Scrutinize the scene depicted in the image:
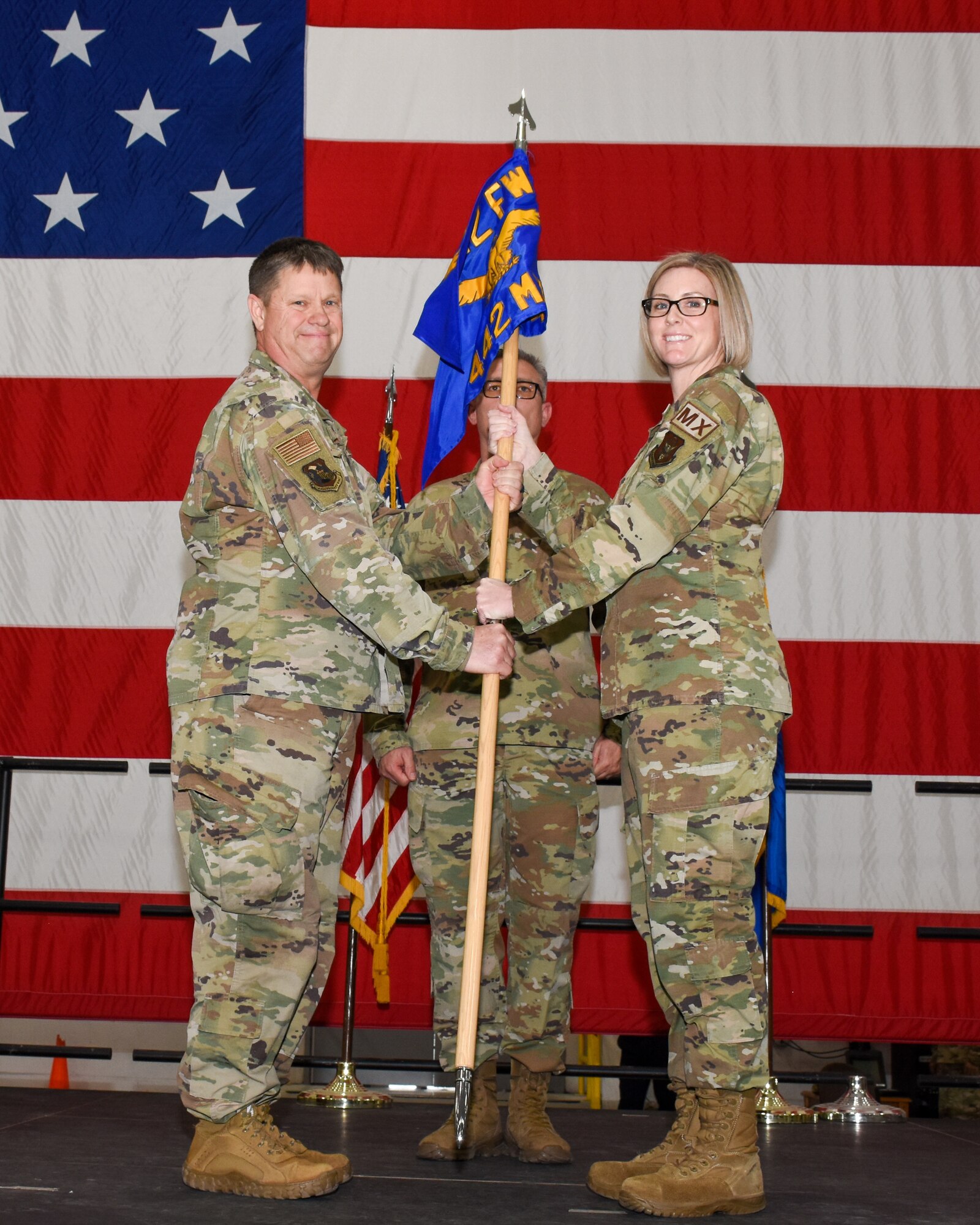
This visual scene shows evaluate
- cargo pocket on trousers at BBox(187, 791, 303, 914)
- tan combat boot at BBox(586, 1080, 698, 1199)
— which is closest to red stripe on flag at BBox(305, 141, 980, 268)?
cargo pocket on trousers at BBox(187, 791, 303, 914)

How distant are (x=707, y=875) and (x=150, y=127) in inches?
115

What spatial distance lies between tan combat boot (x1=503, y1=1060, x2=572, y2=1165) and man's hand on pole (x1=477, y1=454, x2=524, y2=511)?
3.68ft

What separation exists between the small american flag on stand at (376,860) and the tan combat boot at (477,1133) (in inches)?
31.5

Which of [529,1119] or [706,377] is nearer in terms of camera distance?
[706,377]

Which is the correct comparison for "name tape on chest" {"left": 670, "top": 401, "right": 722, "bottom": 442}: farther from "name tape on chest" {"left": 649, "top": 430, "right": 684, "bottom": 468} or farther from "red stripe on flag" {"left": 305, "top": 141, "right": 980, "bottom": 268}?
"red stripe on flag" {"left": 305, "top": 141, "right": 980, "bottom": 268}

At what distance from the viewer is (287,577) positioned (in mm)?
2271

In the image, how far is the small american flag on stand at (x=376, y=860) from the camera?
343 centimetres

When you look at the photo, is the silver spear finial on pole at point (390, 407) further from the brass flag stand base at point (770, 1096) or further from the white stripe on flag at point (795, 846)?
the brass flag stand base at point (770, 1096)

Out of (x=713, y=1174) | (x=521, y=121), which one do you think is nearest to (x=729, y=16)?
(x=521, y=121)

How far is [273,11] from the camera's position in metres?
3.89

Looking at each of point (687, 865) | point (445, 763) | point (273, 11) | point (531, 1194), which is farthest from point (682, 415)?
point (273, 11)

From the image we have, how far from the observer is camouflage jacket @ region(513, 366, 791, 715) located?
2.19m

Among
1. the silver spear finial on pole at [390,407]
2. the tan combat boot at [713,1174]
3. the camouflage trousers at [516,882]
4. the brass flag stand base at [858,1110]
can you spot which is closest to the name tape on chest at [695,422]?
the camouflage trousers at [516,882]

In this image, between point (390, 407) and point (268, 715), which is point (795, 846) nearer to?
point (390, 407)
